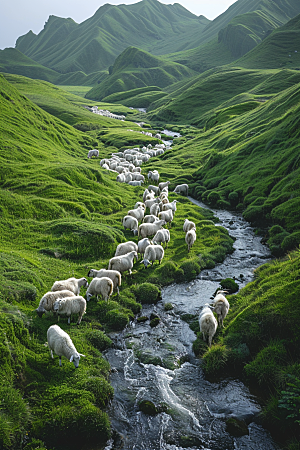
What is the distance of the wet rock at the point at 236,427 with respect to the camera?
10930mm

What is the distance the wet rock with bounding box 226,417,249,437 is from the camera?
35.9ft

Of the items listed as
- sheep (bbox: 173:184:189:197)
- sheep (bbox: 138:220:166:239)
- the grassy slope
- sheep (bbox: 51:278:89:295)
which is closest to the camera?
the grassy slope

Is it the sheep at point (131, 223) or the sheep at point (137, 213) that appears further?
the sheep at point (137, 213)

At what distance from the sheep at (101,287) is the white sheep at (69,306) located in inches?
88.0

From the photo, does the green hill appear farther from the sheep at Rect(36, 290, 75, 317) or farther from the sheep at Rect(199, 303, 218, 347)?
the sheep at Rect(36, 290, 75, 317)

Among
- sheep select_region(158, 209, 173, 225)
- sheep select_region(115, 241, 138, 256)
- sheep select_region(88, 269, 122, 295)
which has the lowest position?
sheep select_region(88, 269, 122, 295)

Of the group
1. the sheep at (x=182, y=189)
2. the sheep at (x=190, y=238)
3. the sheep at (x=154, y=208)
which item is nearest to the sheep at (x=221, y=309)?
the sheep at (x=190, y=238)

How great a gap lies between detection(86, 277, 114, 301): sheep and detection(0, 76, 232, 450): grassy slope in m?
0.52

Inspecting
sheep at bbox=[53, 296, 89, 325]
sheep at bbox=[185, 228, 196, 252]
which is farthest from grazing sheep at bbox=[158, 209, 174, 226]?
sheep at bbox=[53, 296, 89, 325]

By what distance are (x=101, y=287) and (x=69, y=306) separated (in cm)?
281

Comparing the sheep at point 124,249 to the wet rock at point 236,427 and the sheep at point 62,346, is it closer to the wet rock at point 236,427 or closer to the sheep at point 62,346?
the sheep at point 62,346

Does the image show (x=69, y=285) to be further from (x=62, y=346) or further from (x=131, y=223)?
(x=131, y=223)

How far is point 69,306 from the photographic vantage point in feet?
47.8

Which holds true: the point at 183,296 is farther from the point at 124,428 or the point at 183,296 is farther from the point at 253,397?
the point at 124,428
